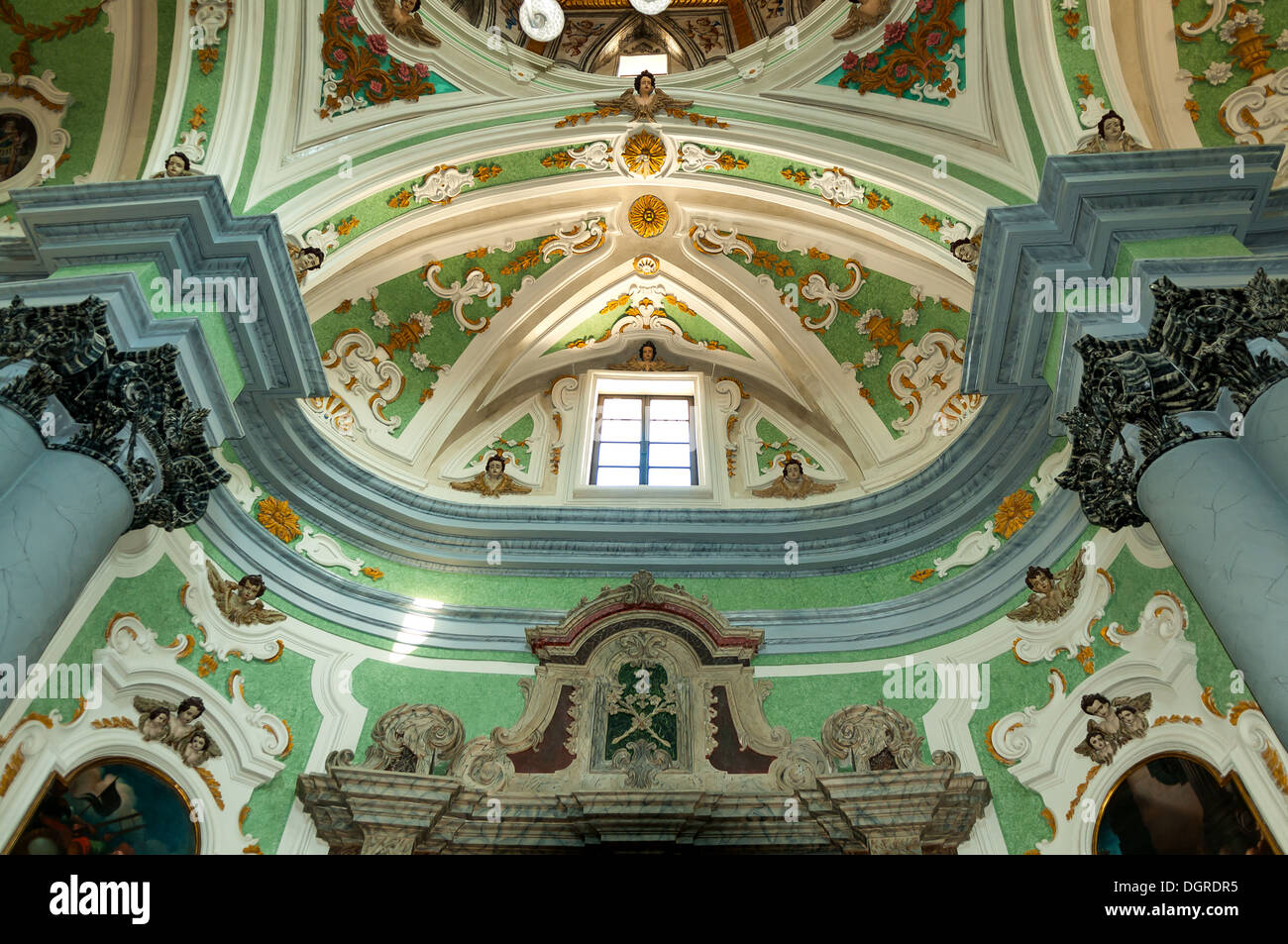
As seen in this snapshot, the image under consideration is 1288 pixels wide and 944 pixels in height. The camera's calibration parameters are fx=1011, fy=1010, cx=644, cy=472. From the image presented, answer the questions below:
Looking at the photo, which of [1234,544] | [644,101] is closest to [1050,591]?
[1234,544]

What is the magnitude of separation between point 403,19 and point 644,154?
2560 millimetres

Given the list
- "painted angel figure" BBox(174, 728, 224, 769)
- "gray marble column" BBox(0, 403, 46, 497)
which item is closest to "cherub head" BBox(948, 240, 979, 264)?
"gray marble column" BBox(0, 403, 46, 497)

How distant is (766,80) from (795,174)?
0.92 metres

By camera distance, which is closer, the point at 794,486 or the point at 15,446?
the point at 15,446

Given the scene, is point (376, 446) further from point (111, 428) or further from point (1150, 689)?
point (1150, 689)

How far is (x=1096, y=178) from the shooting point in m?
6.79

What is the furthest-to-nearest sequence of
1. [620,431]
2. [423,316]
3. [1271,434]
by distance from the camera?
[620,431] < [423,316] < [1271,434]

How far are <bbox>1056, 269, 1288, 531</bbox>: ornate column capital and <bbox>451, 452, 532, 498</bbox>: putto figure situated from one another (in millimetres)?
5390

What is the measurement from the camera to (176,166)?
7.34 metres

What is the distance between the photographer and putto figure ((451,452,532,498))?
995 centimetres

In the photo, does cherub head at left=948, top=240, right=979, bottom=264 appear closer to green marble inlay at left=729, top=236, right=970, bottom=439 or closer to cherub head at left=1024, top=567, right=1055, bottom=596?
green marble inlay at left=729, top=236, right=970, bottom=439
